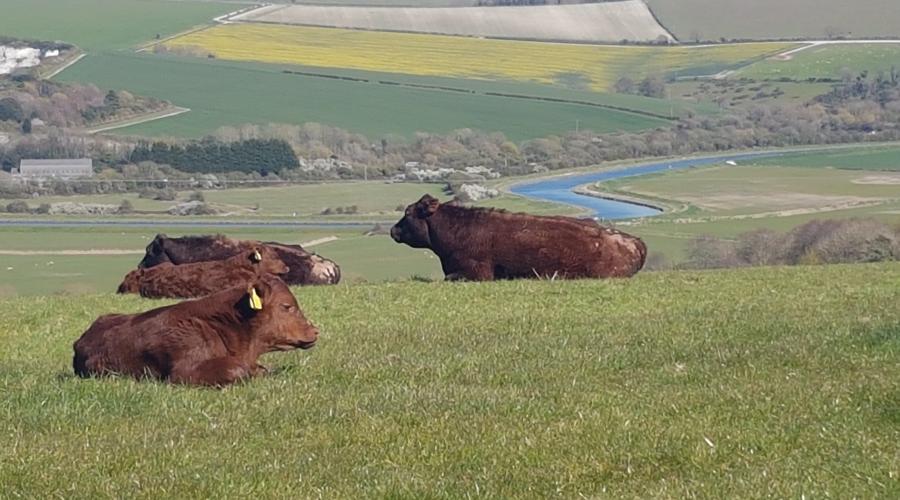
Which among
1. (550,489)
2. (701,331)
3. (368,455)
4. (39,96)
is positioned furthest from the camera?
(39,96)

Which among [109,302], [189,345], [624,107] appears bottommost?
[624,107]

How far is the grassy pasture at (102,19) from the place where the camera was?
137m

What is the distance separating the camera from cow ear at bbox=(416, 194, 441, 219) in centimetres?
2527

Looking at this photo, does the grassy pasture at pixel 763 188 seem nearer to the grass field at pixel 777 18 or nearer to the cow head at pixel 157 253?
the cow head at pixel 157 253

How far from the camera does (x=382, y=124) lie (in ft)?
333

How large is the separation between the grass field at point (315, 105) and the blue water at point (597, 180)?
8.77 m

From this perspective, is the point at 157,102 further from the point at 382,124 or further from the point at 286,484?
the point at 286,484

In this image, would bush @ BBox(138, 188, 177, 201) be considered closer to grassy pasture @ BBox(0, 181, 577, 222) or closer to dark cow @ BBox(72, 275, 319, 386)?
grassy pasture @ BBox(0, 181, 577, 222)

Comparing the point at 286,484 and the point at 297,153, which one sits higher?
the point at 286,484

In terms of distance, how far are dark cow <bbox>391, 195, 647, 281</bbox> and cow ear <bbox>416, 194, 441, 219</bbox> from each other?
28.5 inches

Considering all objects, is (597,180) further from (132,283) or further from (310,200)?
(132,283)

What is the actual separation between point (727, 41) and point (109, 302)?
13983 centimetres

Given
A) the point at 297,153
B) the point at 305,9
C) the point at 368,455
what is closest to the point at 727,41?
the point at 305,9

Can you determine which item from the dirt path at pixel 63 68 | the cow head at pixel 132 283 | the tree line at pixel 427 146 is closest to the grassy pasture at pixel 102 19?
the dirt path at pixel 63 68
